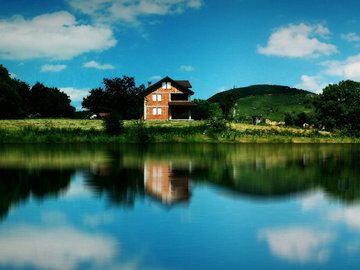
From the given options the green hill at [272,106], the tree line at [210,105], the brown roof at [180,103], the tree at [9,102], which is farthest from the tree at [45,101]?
the brown roof at [180,103]

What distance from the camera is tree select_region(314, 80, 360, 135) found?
90.6m

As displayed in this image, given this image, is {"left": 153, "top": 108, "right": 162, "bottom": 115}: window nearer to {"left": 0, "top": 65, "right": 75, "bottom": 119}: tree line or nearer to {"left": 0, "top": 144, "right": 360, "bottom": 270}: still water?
{"left": 0, "top": 65, "right": 75, "bottom": 119}: tree line

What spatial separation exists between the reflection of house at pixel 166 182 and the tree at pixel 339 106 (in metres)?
65.6

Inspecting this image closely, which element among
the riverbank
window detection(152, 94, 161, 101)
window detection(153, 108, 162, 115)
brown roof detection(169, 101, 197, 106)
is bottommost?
the riverbank

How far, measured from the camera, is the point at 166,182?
2395cm

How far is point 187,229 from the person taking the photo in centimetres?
1388

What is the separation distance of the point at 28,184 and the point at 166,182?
6.55 meters

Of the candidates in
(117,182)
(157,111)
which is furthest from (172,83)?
(117,182)

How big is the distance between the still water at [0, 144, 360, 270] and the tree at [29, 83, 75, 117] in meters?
105

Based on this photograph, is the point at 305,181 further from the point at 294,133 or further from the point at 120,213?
the point at 294,133

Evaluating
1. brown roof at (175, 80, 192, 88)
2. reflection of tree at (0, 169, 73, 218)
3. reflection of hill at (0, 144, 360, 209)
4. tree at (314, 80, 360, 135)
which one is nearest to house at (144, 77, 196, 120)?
brown roof at (175, 80, 192, 88)

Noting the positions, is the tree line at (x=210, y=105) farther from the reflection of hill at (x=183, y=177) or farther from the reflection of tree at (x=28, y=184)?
the reflection of tree at (x=28, y=184)

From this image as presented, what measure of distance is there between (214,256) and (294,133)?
220 ft

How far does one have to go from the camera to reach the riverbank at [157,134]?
63.8 metres
